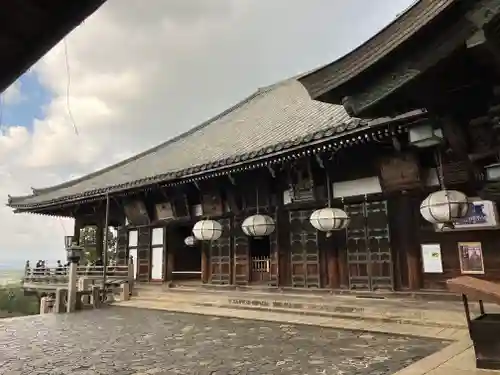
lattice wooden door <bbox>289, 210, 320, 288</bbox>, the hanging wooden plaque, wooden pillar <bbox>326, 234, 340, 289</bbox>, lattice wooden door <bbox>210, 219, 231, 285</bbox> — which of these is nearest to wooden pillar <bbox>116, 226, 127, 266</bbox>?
lattice wooden door <bbox>210, 219, 231, 285</bbox>

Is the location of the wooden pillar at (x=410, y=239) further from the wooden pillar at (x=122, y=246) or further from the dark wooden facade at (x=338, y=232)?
the wooden pillar at (x=122, y=246)

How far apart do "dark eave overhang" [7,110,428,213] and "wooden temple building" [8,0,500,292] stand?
0.04 metres

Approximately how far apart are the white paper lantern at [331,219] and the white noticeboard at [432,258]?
1876mm

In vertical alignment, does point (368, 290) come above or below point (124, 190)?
below

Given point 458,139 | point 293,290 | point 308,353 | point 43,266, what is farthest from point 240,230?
point 43,266

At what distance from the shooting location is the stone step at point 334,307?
7909 millimetres

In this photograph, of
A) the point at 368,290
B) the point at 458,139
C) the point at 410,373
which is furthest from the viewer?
the point at 368,290

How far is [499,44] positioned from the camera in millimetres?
2668

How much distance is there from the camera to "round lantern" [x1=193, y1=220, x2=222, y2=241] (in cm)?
1216

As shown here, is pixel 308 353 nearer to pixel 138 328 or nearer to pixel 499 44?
pixel 138 328

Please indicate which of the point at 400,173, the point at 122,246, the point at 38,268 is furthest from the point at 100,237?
the point at 400,173

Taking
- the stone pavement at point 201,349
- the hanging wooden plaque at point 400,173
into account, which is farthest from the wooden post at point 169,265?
the hanging wooden plaque at point 400,173

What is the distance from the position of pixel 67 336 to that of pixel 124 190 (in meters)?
6.42

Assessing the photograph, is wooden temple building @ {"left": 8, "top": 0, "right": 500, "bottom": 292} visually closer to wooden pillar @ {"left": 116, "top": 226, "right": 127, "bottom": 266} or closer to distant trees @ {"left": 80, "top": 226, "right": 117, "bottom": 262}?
wooden pillar @ {"left": 116, "top": 226, "right": 127, "bottom": 266}
